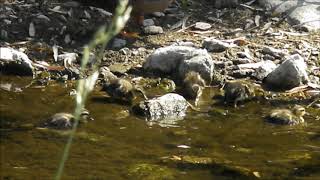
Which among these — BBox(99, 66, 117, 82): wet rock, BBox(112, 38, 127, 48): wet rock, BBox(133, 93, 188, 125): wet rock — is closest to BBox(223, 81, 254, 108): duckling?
BBox(133, 93, 188, 125): wet rock

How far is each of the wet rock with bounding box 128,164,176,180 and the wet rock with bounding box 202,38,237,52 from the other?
370cm

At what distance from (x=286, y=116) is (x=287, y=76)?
1.33 m

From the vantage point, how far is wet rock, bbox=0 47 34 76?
23.2ft

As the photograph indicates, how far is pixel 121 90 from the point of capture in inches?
253

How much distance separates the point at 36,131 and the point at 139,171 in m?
1.17

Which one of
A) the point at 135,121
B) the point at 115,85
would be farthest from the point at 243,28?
the point at 135,121

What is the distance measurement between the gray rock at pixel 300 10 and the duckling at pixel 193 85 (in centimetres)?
235

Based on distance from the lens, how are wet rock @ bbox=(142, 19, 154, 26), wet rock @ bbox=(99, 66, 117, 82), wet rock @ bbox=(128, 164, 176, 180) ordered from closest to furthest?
wet rock @ bbox=(128, 164, 176, 180), wet rock @ bbox=(99, 66, 117, 82), wet rock @ bbox=(142, 19, 154, 26)

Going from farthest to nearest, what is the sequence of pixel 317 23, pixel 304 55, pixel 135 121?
pixel 317 23 < pixel 304 55 < pixel 135 121

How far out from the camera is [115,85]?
6539 mm

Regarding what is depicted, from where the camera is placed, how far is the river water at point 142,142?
4.38 meters

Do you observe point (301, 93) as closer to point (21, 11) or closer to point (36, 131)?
point (36, 131)

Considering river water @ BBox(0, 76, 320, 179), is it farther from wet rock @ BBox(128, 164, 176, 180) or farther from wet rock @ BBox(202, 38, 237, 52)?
wet rock @ BBox(202, 38, 237, 52)

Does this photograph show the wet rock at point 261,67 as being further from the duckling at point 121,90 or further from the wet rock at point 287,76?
the duckling at point 121,90
